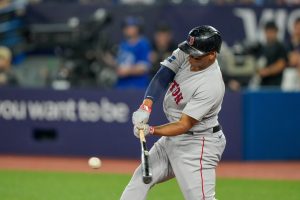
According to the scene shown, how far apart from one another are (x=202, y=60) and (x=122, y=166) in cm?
542

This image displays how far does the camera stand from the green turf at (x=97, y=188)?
8953mm

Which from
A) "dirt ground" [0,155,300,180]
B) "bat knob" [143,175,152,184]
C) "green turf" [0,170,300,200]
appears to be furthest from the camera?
"dirt ground" [0,155,300,180]

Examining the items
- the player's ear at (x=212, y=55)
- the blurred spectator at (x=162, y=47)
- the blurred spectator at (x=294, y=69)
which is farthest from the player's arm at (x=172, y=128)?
the blurred spectator at (x=294, y=69)

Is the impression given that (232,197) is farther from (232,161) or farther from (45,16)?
(45,16)

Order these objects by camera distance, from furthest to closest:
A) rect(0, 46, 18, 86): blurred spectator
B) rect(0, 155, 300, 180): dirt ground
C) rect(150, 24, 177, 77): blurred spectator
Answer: rect(0, 46, 18, 86): blurred spectator < rect(150, 24, 177, 77): blurred spectator < rect(0, 155, 300, 180): dirt ground

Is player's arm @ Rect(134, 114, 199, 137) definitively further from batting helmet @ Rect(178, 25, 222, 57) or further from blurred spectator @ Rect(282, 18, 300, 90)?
blurred spectator @ Rect(282, 18, 300, 90)

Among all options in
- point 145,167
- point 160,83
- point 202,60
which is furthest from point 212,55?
point 145,167

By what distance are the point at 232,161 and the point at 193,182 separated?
18.4ft

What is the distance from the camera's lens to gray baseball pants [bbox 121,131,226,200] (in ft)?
21.3

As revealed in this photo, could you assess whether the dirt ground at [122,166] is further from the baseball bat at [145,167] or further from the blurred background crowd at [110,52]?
the baseball bat at [145,167]

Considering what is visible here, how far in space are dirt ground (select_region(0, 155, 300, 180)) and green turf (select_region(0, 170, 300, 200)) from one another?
1.49 feet

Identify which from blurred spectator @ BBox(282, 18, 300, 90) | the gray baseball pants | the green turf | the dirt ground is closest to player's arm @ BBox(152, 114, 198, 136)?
the gray baseball pants

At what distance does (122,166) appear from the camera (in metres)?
11.7

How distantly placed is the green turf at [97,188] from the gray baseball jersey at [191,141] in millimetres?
2199
